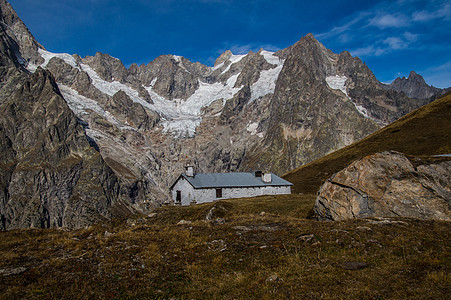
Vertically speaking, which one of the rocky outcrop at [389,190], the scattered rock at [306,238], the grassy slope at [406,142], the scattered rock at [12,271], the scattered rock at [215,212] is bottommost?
the scattered rock at [215,212]

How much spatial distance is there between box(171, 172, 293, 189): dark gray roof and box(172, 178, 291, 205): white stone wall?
2.85ft

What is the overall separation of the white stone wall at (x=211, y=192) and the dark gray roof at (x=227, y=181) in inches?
34.2

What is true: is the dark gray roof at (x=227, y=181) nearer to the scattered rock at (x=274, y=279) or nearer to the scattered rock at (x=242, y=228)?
the scattered rock at (x=242, y=228)

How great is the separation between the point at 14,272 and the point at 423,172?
2870 cm

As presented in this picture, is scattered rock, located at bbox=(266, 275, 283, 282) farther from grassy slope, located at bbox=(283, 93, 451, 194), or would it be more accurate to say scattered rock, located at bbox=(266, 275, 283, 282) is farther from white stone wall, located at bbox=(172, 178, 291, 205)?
grassy slope, located at bbox=(283, 93, 451, 194)

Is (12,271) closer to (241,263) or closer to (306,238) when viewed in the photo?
(241,263)

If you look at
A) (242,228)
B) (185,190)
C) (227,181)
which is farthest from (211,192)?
(242,228)

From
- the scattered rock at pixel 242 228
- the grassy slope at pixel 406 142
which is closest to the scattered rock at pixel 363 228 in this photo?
the scattered rock at pixel 242 228

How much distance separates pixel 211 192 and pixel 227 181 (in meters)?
5.73

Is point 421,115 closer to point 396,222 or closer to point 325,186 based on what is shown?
point 325,186

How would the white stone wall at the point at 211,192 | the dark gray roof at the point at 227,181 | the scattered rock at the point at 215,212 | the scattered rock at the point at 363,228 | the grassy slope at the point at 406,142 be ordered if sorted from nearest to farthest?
the scattered rock at the point at 363,228 < the scattered rock at the point at 215,212 < the white stone wall at the point at 211,192 < the dark gray roof at the point at 227,181 < the grassy slope at the point at 406,142

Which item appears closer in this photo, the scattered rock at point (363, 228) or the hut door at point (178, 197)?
the scattered rock at point (363, 228)

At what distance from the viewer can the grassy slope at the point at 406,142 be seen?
73.2m

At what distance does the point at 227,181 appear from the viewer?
66188 millimetres
